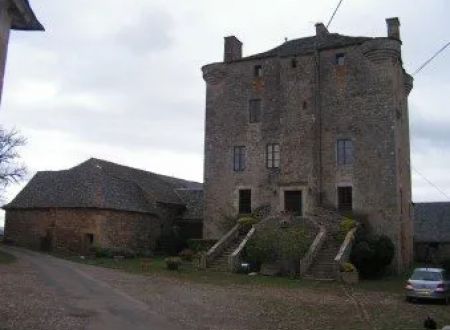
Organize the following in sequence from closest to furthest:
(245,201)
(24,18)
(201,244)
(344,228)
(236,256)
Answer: (24,18)
(236,256)
(344,228)
(201,244)
(245,201)

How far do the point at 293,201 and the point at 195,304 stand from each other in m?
20.8

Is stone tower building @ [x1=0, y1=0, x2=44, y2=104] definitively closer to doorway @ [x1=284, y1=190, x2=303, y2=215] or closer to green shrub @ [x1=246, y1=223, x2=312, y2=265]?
green shrub @ [x1=246, y1=223, x2=312, y2=265]

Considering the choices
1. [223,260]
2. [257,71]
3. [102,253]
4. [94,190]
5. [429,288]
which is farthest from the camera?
[94,190]

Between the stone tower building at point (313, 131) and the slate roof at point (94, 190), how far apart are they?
6763mm

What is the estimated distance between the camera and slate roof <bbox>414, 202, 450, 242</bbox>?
51125 mm

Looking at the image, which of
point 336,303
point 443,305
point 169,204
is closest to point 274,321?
point 336,303

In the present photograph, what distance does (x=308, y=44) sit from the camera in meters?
42.0

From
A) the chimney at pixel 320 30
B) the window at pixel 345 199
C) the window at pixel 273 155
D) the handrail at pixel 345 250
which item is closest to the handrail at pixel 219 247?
the window at pixel 273 155

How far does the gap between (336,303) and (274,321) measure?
18.0ft

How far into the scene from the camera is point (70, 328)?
13625mm

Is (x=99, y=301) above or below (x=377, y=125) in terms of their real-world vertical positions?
below

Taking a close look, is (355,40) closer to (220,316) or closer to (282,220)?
(282,220)

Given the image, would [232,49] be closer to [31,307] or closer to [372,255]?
[372,255]

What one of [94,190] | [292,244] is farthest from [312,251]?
[94,190]
